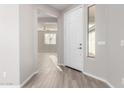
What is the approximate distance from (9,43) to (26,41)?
2.33ft

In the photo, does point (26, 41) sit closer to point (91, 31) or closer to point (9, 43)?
point (9, 43)

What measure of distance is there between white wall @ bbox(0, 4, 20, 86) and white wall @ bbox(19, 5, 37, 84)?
17cm

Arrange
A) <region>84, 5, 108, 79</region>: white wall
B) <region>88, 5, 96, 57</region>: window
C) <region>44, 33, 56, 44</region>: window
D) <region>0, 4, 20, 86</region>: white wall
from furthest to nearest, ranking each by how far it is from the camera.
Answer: <region>44, 33, 56, 44</region>: window, <region>88, 5, 96, 57</region>: window, <region>84, 5, 108, 79</region>: white wall, <region>0, 4, 20, 86</region>: white wall

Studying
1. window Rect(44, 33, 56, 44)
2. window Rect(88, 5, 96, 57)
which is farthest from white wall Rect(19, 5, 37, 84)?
window Rect(44, 33, 56, 44)

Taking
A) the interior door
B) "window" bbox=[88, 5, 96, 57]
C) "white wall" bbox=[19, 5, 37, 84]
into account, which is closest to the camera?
"white wall" bbox=[19, 5, 37, 84]

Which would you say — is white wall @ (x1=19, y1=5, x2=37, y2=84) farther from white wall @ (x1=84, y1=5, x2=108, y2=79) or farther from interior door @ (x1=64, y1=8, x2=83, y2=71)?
white wall @ (x1=84, y1=5, x2=108, y2=79)

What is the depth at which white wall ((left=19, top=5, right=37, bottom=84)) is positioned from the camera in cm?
397

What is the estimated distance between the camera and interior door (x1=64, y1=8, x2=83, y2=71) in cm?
569

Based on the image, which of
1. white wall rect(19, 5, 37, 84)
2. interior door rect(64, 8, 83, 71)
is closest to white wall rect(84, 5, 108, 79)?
interior door rect(64, 8, 83, 71)

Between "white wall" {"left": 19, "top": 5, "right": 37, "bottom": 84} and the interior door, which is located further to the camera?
the interior door

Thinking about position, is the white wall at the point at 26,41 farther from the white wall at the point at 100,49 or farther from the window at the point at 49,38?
the window at the point at 49,38

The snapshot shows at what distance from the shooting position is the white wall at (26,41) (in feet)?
13.0
